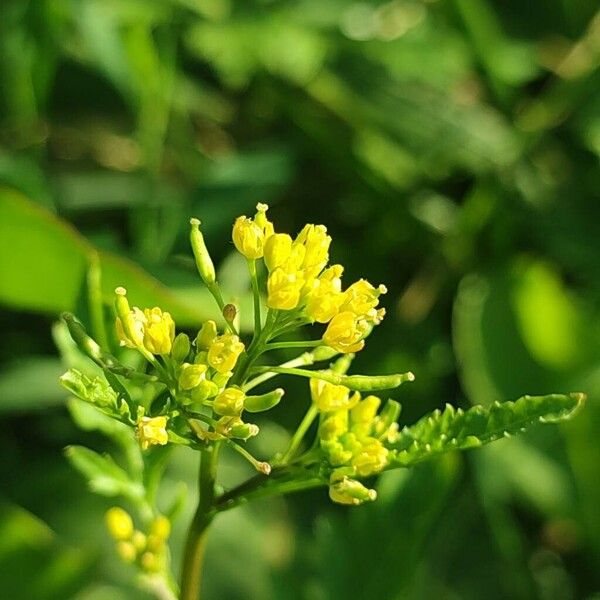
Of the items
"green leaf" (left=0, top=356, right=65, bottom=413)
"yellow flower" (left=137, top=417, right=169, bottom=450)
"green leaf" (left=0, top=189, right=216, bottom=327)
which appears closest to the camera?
"yellow flower" (left=137, top=417, right=169, bottom=450)

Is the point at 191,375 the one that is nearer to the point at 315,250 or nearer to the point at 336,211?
the point at 315,250

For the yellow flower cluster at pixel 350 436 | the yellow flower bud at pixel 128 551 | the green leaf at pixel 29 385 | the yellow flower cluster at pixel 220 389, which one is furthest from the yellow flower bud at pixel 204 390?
the green leaf at pixel 29 385

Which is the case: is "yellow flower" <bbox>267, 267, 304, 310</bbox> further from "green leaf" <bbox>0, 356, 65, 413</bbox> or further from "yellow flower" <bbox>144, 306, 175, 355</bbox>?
"green leaf" <bbox>0, 356, 65, 413</bbox>

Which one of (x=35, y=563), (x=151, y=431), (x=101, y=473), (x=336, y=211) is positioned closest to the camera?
(x=151, y=431)

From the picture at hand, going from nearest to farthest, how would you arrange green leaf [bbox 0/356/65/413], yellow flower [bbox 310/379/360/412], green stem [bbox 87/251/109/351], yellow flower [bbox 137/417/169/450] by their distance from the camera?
yellow flower [bbox 137/417/169/450] < yellow flower [bbox 310/379/360/412] < green stem [bbox 87/251/109/351] < green leaf [bbox 0/356/65/413]

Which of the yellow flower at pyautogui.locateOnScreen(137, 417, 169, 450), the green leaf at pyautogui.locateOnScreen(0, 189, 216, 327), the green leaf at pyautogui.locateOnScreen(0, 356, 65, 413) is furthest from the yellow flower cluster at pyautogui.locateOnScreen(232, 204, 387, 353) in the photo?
the green leaf at pyautogui.locateOnScreen(0, 356, 65, 413)

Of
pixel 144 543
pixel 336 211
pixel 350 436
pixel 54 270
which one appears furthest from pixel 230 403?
pixel 336 211
